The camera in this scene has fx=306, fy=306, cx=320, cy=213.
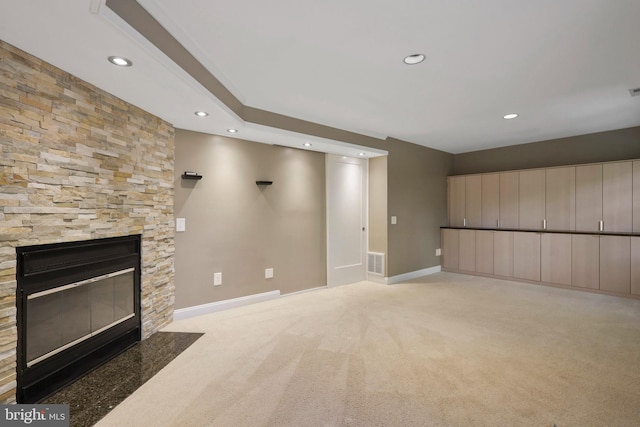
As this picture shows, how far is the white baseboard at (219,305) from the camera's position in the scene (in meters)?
3.59

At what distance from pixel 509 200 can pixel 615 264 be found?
174 centimetres

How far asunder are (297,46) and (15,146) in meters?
1.96

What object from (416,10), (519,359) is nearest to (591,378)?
(519,359)

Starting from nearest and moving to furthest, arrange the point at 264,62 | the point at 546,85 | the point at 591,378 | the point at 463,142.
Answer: the point at 591,378, the point at 264,62, the point at 546,85, the point at 463,142

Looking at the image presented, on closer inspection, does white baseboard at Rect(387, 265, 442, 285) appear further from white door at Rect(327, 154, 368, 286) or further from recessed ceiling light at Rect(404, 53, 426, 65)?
recessed ceiling light at Rect(404, 53, 426, 65)

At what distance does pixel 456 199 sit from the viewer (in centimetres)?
641

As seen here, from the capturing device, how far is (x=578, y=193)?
16.1 feet

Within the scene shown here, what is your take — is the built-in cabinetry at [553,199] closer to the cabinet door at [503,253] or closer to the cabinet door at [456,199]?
the cabinet door at [456,199]

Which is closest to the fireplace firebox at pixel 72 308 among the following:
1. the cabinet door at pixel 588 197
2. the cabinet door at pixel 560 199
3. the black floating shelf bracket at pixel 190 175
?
the black floating shelf bracket at pixel 190 175

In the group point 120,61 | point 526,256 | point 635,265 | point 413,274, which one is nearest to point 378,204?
point 413,274

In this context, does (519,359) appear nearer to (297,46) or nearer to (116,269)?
(297,46)

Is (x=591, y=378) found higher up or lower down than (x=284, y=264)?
lower down

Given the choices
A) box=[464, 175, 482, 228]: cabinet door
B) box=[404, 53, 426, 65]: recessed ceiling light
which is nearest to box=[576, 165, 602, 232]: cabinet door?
box=[464, 175, 482, 228]: cabinet door

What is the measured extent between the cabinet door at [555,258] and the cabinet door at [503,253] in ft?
1.48
